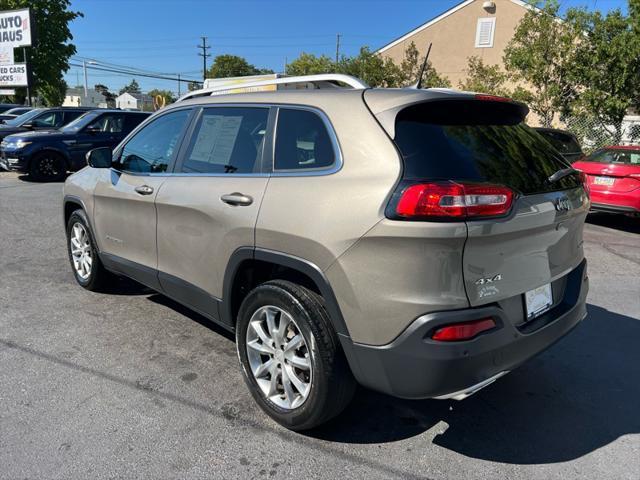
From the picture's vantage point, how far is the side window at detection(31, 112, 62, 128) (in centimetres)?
1357

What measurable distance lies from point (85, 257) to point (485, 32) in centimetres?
2636

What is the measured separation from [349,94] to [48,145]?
11.5m

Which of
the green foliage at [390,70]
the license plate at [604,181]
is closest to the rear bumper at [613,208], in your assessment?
the license plate at [604,181]

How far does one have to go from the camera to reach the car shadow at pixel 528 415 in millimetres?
2752

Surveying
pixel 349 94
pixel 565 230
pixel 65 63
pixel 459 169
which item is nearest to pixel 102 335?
pixel 349 94

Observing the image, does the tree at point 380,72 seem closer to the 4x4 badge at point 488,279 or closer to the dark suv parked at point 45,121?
the dark suv parked at point 45,121

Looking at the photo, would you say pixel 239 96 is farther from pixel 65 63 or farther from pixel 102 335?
pixel 65 63

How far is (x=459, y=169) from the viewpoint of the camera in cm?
234

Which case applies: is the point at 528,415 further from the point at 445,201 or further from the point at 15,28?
the point at 15,28

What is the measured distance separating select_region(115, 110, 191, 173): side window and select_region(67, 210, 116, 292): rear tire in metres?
0.87

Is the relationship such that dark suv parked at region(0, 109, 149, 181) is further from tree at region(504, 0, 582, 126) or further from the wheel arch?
tree at region(504, 0, 582, 126)

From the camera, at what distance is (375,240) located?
226cm

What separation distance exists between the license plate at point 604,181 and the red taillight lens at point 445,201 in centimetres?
728

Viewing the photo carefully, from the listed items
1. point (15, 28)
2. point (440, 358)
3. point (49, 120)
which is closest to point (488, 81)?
point (49, 120)
